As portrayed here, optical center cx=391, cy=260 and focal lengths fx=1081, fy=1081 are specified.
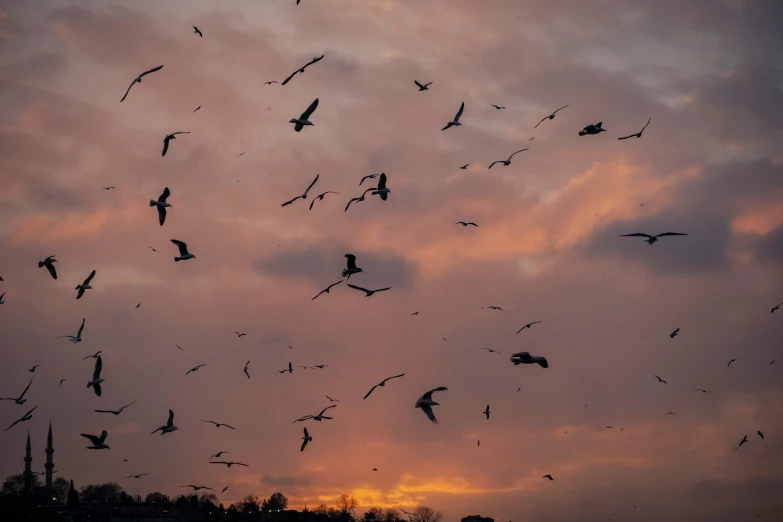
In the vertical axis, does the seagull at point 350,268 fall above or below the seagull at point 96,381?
above

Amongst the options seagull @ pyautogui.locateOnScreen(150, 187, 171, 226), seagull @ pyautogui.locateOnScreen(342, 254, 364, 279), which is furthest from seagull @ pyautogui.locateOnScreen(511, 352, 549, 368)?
seagull @ pyautogui.locateOnScreen(150, 187, 171, 226)

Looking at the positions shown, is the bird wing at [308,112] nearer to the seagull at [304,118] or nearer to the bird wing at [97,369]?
the seagull at [304,118]

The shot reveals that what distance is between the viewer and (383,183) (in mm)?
47000

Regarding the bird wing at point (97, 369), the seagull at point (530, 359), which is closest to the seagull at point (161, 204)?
the bird wing at point (97, 369)

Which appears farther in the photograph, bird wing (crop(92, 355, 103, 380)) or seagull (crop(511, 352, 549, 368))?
bird wing (crop(92, 355, 103, 380))

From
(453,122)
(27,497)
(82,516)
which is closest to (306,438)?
(453,122)

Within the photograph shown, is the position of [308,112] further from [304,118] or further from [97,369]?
[97,369]

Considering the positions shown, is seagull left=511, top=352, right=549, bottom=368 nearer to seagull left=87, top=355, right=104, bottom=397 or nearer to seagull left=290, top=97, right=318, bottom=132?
seagull left=290, top=97, right=318, bottom=132

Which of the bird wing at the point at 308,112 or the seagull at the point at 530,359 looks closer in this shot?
the seagull at the point at 530,359

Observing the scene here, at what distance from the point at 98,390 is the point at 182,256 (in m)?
7.55

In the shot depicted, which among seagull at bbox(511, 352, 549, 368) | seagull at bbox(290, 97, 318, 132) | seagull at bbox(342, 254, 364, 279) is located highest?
seagull at bbox(290, 97, 318, 132)

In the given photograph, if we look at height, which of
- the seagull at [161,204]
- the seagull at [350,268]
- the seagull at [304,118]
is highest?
the seagull at [304,118]

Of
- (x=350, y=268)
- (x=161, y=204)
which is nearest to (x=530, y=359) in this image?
(x=350, y=268)

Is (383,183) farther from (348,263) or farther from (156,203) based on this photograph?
(156,203)
